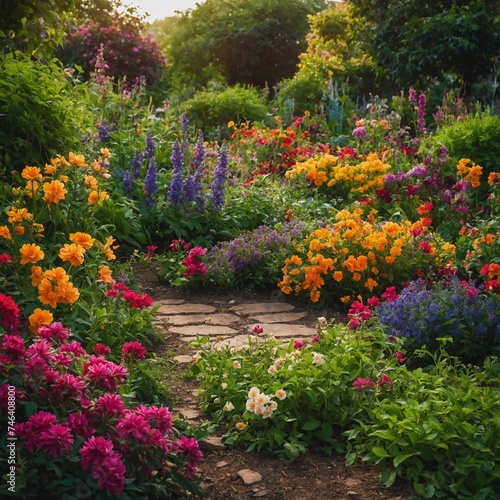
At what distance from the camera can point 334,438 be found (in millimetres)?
3490

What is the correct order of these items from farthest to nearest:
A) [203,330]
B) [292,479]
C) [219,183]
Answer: [219,183], [203,330], [292,479]

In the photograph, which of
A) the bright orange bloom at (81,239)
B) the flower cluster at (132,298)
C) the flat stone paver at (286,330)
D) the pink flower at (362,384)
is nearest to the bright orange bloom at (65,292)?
the bright orange bloom at (81,239)

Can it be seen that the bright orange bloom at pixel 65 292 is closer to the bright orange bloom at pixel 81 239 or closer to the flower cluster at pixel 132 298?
the bright orange bloom at pixel 81 239

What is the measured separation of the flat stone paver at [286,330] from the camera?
4.77 meters

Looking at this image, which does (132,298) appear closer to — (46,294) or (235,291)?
(46,294)

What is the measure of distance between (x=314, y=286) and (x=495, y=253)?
126 centimetres

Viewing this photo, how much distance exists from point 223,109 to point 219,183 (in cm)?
592

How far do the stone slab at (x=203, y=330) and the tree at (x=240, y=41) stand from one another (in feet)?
55.1

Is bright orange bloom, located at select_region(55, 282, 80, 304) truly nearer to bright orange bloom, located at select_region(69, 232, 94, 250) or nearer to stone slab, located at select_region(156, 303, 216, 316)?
bright orange bloom, located at select_region(69, 232, 94, 250)

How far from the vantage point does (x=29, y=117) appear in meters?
5.12

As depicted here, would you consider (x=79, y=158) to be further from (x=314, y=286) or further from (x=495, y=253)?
(x=495, y=253)

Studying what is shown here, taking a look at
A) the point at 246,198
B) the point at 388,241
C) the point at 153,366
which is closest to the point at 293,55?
the point at 246,198

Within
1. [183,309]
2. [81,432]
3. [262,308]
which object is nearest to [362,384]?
[81,432]

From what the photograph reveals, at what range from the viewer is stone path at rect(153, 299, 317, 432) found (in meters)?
4.74
